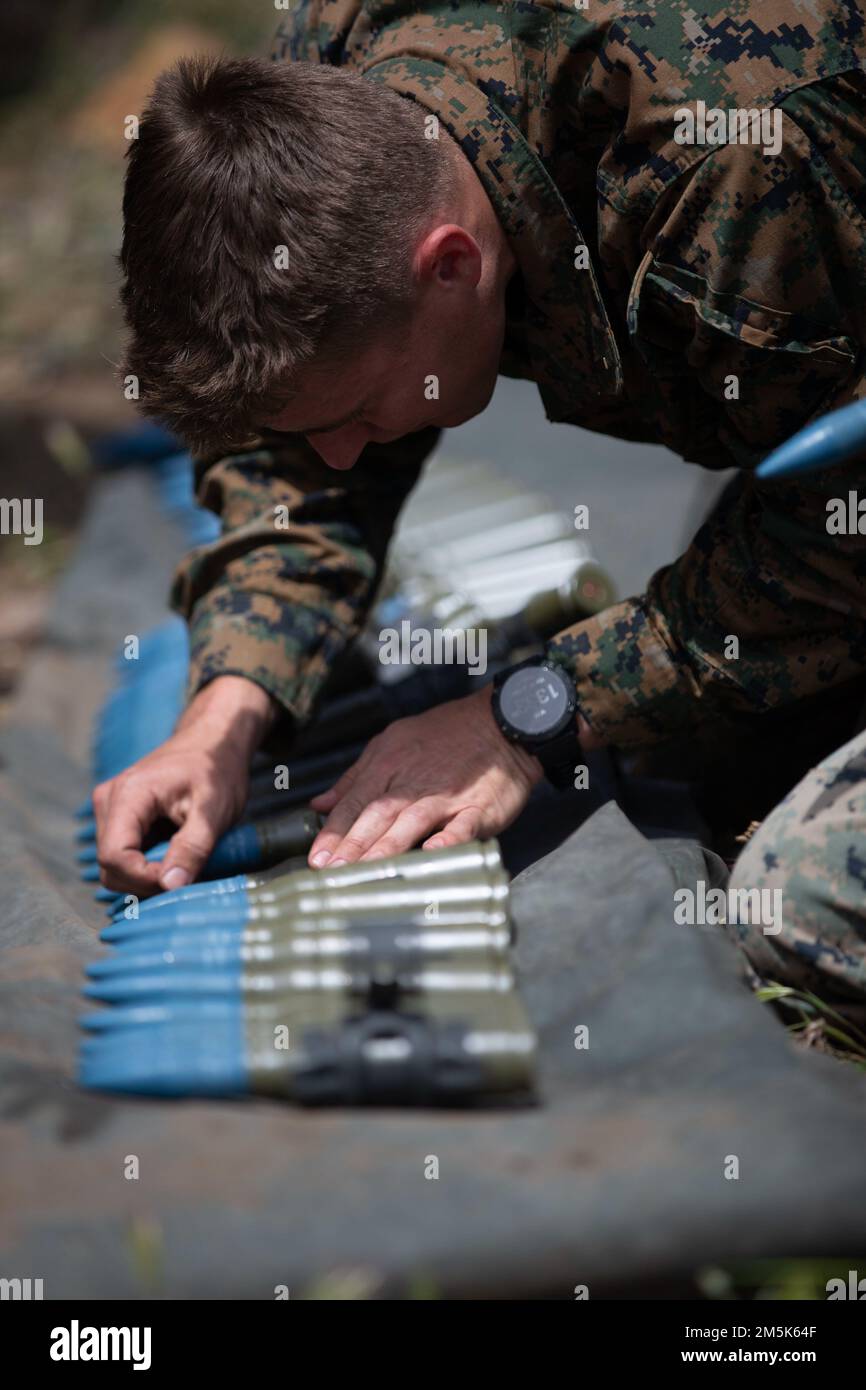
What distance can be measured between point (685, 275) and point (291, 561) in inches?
43.5

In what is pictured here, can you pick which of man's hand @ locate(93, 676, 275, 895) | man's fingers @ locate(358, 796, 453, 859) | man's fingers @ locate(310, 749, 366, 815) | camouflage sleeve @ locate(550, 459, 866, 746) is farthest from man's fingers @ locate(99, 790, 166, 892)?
camouflage sleeve @ locate(550, 459, 866, 746)

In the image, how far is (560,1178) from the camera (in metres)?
1.49

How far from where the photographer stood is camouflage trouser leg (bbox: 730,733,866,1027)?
2.00 meters

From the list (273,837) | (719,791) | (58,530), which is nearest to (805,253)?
(719,791)

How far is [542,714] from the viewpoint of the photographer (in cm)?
238

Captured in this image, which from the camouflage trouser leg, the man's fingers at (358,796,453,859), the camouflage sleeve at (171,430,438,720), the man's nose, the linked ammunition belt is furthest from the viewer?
the camouflage sleeve at (171,430,438,720)

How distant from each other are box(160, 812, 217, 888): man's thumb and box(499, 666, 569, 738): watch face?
0.57m

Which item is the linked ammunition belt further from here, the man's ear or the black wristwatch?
the man's ear

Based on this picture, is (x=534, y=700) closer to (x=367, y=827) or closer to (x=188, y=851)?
(x=367, y=827)

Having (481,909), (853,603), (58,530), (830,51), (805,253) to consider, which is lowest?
(481,909)

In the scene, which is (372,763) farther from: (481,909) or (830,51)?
(830,51)

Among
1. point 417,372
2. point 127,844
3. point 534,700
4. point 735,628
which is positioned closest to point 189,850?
point 127,844

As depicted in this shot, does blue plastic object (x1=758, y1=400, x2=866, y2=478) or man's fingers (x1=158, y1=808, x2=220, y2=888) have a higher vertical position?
blue plastic object (x1=758, y1=400, x2=866, y2=478)
